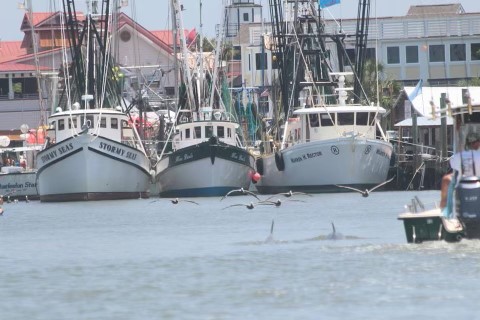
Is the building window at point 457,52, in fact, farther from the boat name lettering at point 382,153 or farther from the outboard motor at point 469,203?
the outboard motor at point 469,203

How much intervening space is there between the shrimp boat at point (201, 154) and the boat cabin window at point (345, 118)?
4696 millimetres

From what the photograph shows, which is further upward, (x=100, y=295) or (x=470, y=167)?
(x=470, y=167)

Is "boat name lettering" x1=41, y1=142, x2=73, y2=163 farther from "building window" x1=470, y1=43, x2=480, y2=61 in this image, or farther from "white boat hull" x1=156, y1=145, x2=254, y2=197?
"building window" x1=470, y1=43, x2=480, y2=61

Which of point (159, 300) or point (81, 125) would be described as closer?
point (159, 300)

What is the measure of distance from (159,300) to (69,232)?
21.6 metres

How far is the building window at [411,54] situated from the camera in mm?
120500

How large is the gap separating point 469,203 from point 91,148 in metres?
41.2

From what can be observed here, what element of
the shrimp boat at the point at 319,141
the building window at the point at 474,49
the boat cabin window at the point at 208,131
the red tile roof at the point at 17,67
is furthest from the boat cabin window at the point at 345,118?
the red tile roof at the point at 17,67

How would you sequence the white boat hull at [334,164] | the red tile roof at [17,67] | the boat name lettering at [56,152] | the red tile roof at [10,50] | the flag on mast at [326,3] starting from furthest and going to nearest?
the red tile roof at [10,50], the red tile roof at [17,67], the flag on mast at [326,3], the white boat hull at [334,164], the boat name lettering at [56,152]

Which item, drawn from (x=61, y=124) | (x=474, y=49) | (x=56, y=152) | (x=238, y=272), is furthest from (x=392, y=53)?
(x=238, y=272)

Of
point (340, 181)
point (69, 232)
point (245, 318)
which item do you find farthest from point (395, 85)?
point (245, 318)

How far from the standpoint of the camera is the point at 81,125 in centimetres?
7231

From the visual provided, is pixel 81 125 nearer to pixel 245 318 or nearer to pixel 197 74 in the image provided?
pixel 197 74

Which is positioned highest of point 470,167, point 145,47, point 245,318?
point 145,47
